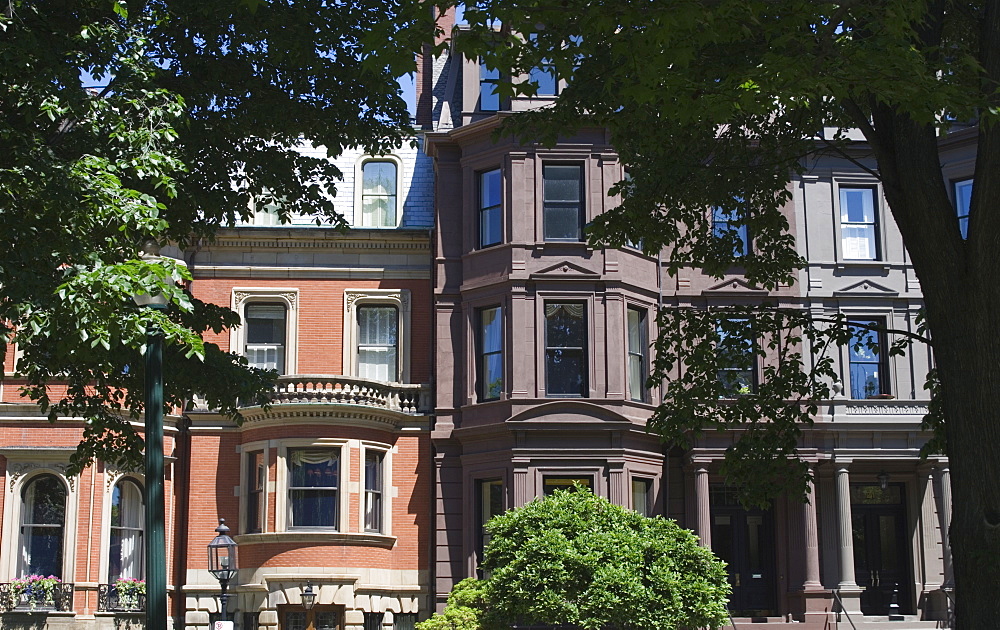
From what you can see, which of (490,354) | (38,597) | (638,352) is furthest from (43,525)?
(638,352)

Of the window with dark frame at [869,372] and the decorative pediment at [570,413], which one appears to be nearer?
the decorative pediment at [570,413]

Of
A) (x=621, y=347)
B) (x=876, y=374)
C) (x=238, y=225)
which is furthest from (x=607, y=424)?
(x=238, y=225)

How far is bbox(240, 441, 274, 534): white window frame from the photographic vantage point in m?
28.4

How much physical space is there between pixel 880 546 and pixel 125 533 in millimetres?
17947

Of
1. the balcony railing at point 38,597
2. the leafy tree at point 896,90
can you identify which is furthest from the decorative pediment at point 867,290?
the balcony railing at point 38,597

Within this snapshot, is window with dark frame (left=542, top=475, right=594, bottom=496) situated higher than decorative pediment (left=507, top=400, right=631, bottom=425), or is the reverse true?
decorative pediment (left=507, top=400, right=631, bottom=425)

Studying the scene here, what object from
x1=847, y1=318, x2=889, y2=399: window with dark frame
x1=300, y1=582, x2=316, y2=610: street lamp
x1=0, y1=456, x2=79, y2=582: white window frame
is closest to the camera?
x1=300, y1=582, x2=316, y2=610: street lamp

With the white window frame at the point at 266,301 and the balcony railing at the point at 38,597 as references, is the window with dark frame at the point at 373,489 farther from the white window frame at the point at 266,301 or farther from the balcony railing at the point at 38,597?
the balcony railing at the point at 38,597

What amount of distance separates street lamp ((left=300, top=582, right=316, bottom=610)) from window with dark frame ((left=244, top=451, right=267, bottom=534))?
2.09 meters

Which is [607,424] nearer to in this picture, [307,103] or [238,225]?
[238,225]

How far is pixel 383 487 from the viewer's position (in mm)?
29172

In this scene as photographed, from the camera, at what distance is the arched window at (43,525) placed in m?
27.9

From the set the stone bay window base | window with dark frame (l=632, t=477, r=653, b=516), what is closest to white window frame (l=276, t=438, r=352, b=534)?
the stone bay window base

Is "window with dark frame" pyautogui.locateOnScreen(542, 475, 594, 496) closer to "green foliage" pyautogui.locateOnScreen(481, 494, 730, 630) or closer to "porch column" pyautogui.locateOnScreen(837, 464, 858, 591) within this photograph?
"green foliage" pyautogui.locateOnScreen(481, 494, 730, 630)
